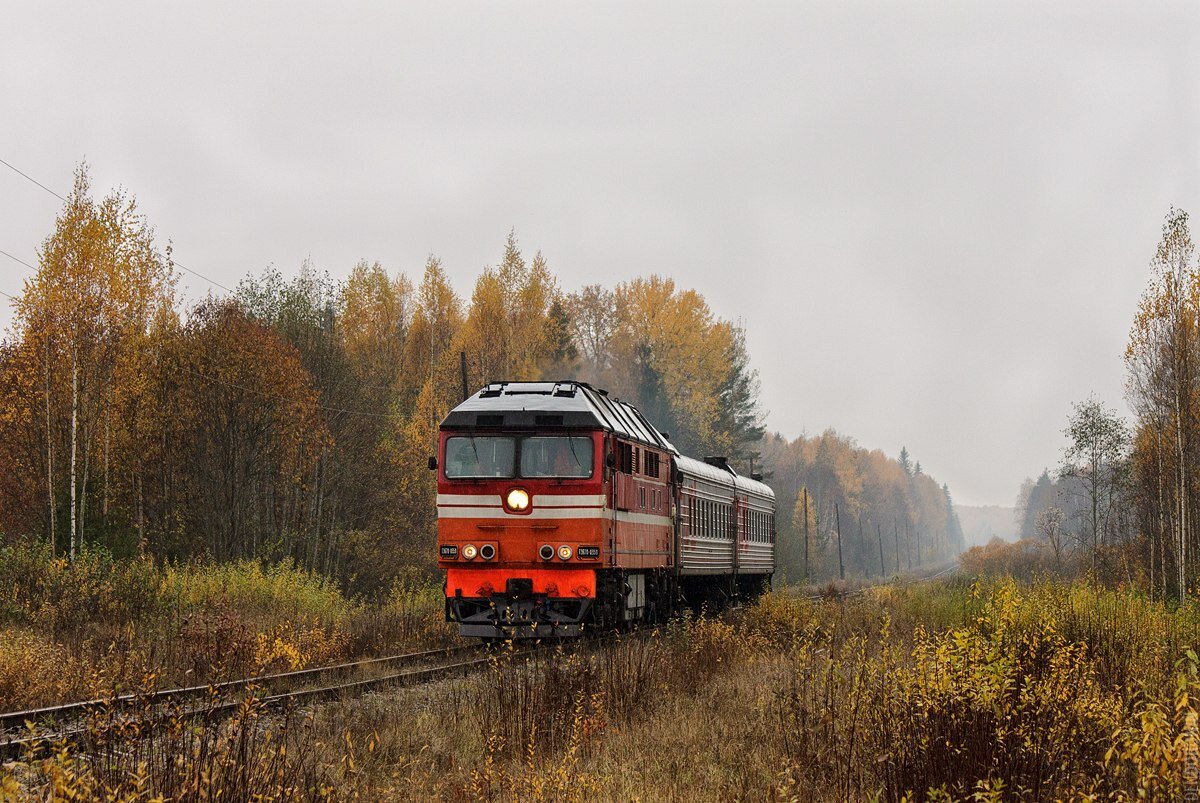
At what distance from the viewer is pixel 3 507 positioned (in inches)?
1164

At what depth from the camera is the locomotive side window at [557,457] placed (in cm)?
1534

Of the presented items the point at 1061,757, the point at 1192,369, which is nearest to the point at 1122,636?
the point at 1061,757

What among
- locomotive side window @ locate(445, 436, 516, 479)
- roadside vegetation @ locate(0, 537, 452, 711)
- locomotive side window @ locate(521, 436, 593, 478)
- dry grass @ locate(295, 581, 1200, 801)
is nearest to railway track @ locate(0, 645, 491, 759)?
roadside vegetation @ locate(0, 537, 452, 711)

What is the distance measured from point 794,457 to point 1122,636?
115029mm

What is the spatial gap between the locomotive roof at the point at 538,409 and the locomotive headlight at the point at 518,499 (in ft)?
3.06

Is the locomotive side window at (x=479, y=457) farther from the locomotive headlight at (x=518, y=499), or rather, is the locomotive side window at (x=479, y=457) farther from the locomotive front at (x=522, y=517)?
the locomotive headlight at (x=518, y=499)

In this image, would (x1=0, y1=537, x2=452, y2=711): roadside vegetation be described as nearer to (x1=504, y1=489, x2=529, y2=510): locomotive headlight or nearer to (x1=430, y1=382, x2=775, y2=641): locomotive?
(x1=430, y1=382, x2=775, y2=641): locomotive

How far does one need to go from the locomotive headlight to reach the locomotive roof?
933 millimetres

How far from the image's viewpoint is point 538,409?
1570 cm

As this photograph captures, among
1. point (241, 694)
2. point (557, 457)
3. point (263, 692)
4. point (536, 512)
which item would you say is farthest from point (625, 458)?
point (263, 692)

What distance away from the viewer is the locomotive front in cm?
1509

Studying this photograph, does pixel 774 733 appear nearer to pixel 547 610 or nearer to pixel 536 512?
pixel 547 610

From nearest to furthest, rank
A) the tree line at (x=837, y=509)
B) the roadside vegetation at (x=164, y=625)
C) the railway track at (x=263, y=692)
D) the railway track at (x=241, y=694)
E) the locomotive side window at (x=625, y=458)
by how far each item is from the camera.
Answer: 1. the railway track at (x=241, y=694)
2. the railway track at (x=263, y=692)
3. the roadside vegetation at (x=164, y=625)
4. the locomotive side window at (x=625, y=458)
5. the tree line at (x=837, y=509)

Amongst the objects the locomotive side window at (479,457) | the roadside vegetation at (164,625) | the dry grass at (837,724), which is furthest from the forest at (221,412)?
the dry grass at (837,724)
